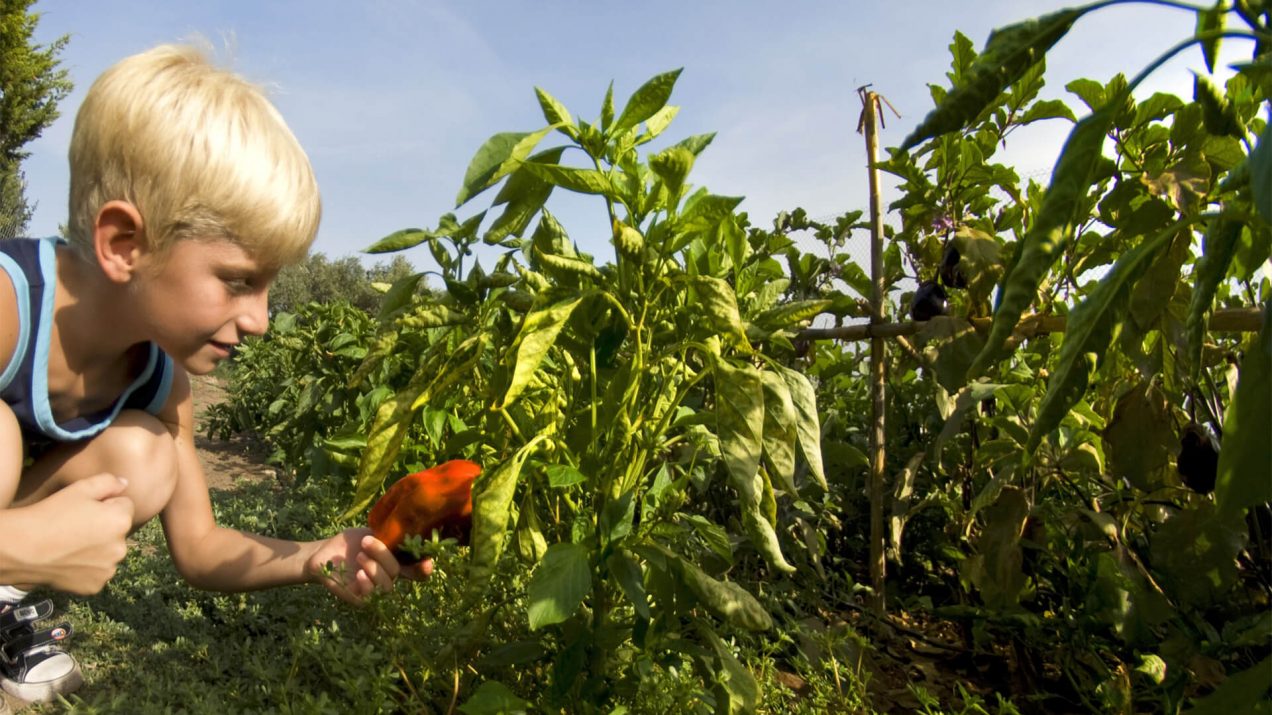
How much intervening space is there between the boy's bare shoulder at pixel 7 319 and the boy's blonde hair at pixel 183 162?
0.12 metres

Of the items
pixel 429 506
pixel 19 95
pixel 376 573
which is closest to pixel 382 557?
pixel 376 573

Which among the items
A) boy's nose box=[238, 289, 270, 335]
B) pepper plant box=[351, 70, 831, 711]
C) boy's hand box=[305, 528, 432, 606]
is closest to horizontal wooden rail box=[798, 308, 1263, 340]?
pepper plant box=[351, 70, 831, 711]

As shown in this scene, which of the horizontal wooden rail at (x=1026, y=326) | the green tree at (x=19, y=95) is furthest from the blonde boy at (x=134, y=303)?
the green tree at (x=19, y=95)

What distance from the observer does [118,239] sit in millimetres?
1348

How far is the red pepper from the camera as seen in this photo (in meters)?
1.26

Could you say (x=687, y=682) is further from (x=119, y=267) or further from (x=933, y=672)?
(x=119, y=267)

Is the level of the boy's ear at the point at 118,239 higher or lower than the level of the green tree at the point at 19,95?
lower

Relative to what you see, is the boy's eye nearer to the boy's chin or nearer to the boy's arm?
the boy's chin

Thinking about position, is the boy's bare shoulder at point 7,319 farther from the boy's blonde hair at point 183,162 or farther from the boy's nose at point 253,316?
the boy's nose at point 253,316

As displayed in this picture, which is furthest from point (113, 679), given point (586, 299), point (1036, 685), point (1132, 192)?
point (1132, 192)

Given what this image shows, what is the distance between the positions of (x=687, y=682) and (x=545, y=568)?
0.35m

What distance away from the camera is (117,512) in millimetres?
1311

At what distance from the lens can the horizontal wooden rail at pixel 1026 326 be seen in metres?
1.20

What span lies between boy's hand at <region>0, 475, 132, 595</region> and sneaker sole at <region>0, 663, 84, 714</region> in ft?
1.29
